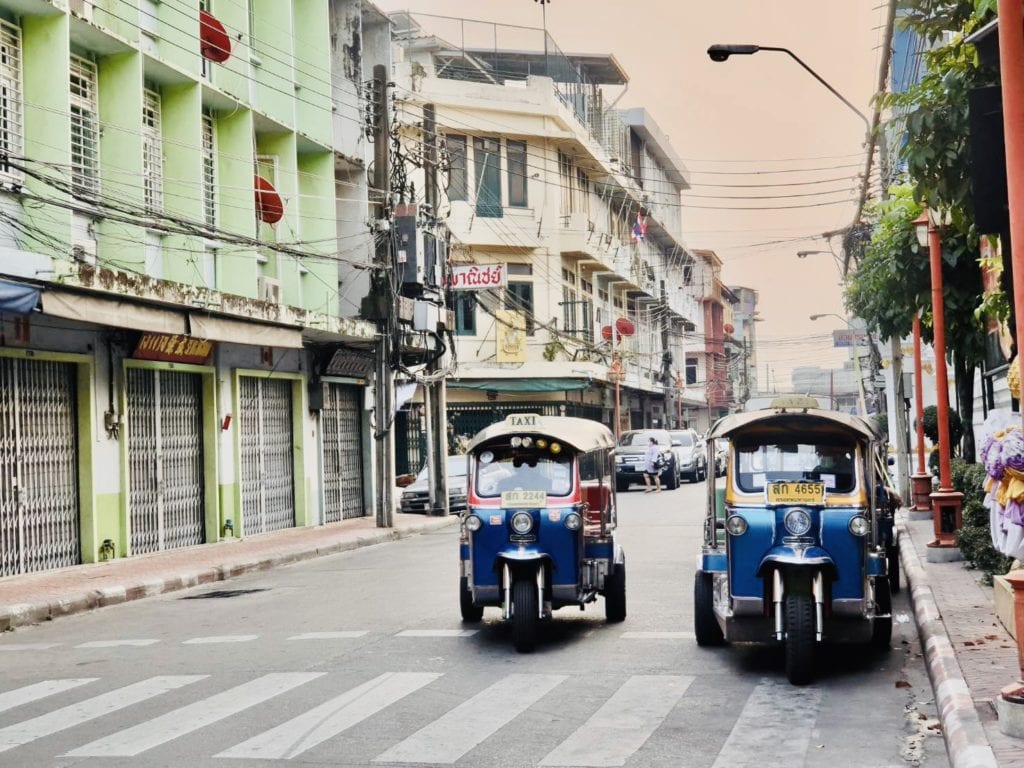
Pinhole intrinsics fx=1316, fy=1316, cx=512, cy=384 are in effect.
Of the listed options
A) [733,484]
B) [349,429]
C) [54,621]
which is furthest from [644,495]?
[733,484]

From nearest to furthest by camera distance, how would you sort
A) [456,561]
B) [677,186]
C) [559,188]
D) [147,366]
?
1. [456,561]
2. [147,366]
3. [559,188]
4. [677,186]

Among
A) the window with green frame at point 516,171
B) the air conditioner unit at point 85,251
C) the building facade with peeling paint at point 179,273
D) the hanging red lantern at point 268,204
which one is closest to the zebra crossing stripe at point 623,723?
the building facade with peeling paint at point 179,273

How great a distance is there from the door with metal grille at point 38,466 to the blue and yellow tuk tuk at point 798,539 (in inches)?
438

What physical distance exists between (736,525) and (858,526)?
0.93 metres

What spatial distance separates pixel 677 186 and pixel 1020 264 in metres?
70.1

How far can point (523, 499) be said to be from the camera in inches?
481

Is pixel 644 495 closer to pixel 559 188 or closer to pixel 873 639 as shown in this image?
pixel 559 188

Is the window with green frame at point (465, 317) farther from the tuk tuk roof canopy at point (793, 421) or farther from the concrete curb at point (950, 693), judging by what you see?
the tuk tuk roof canopy at point (793, 421)

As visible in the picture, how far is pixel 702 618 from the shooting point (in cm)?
1141

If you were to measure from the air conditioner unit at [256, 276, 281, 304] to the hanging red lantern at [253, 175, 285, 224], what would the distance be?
3.93 feet

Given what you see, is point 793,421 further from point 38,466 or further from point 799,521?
point 38,466

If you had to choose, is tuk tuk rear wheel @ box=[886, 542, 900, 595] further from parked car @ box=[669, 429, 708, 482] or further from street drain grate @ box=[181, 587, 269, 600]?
parked car @ box=[669, 429, 708, 482]

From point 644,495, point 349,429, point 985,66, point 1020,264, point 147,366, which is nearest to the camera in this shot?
point 1020,264

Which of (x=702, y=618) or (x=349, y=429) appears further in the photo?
(x=349, y=429)
